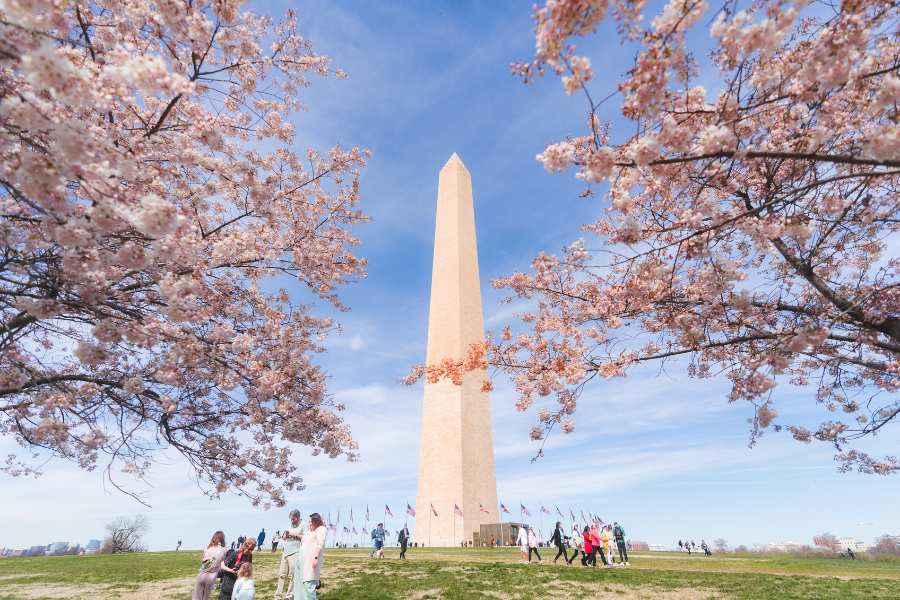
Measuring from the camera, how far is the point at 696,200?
5.07 metres

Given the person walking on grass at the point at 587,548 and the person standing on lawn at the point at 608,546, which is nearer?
the person walking on grass at the point at 587,548

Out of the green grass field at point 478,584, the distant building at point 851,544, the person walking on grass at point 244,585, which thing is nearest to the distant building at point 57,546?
the green grass field at point 478,584

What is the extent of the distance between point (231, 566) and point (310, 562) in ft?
5.07

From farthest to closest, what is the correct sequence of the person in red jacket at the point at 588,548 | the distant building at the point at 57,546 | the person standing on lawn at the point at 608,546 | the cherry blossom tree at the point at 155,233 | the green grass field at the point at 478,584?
1. the distant building at the point at 57,546
2. the person standing on lawn at the point at 608,546
3. the person in red jacket at the point at 588,548
4. the green grass field at the point at 478,584
5. the cherry blossom tree at the point at 155,233

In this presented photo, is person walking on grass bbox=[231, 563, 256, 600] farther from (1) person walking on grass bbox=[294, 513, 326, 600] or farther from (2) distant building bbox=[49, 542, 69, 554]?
(2) distant building bbox=[49, 542, 69, 554]

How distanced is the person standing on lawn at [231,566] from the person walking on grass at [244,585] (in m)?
0.59

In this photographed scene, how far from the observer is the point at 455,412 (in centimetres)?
2520

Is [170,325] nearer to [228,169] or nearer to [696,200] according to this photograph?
[228,169]

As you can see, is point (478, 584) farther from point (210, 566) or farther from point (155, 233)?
point (155, 233)

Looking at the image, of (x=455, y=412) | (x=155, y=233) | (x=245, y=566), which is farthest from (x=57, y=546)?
(x=155, y=233)

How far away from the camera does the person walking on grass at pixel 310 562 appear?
6.46m

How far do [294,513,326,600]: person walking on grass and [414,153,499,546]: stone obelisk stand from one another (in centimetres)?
1496

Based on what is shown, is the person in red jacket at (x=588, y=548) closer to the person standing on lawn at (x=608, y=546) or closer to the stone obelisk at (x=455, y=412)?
the person standing on lawn at (x=608, y=546)

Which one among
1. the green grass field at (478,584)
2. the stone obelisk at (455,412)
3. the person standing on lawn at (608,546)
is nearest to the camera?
the green grass field at (478,584)
